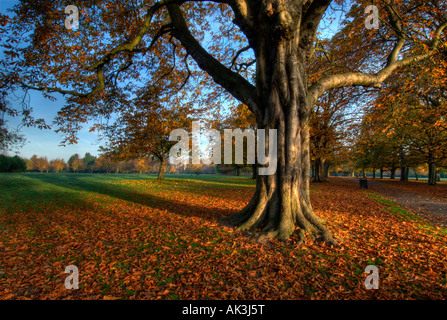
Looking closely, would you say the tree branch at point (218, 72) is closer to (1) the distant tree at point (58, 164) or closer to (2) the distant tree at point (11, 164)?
(2) the distant tree at point (11, 164)

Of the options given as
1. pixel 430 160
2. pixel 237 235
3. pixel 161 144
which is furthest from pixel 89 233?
pixel 430 160

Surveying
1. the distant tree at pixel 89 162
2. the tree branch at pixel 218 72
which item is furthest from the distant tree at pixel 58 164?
the tree branch at pixel 218 72

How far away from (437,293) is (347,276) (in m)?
1.12

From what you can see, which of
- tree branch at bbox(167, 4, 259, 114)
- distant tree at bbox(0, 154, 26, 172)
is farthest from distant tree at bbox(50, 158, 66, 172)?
tree branch at bbox(167, 4, 259, 114)

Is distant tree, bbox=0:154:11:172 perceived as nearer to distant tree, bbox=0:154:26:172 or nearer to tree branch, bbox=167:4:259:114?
distant tree, bbox=0:154:26:172

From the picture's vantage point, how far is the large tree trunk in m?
5.13

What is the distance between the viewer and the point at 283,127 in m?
5.33

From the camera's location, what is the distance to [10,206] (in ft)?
29.5

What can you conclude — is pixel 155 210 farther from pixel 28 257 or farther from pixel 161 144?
pixel 161 144

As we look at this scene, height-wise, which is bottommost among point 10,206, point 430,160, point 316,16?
point 10,206

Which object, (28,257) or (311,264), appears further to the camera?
(28,257)

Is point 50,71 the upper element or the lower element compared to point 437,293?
upper
